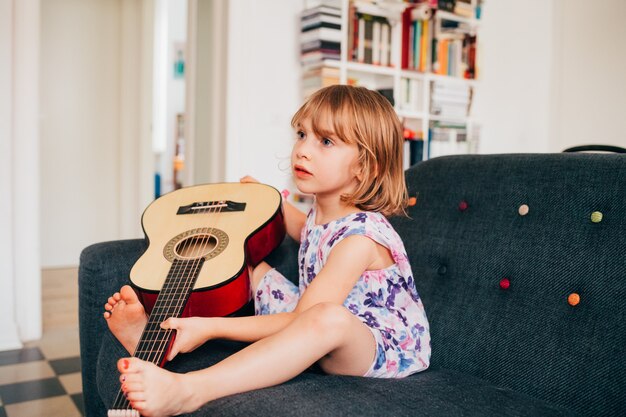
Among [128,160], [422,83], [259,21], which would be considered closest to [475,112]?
[422,83]

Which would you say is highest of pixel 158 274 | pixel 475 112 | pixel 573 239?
pixel 475 112

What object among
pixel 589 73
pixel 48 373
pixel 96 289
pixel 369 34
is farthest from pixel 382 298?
pixel 589 73

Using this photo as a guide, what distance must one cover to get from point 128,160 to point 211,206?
3504 millimetres

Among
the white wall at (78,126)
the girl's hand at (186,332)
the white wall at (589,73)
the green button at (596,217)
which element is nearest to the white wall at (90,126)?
the white wall at (78,126)

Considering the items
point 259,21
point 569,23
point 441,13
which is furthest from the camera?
point 569,23

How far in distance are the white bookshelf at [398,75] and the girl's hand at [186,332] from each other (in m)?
2.33

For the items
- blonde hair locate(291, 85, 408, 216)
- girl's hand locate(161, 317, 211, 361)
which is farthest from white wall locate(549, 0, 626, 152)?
girl's hand locate(161, 317, 211, 361)

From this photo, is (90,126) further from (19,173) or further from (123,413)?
(123,413)

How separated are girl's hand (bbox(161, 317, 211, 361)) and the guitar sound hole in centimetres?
27

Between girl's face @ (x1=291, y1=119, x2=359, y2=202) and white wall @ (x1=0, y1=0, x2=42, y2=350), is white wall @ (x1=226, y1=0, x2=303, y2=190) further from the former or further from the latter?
girl's face @ (x1=291, y1=119, x2=359, y2=202)

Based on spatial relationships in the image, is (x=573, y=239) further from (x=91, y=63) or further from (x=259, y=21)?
(x=91, y=63)

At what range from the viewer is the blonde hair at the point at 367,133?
1309mm

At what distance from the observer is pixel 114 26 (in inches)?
187

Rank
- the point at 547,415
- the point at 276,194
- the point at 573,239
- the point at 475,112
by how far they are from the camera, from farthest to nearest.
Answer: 1. the point at 475,112
2. the point at 276,194
3. the point at 573,239
4. the point at 547,415
